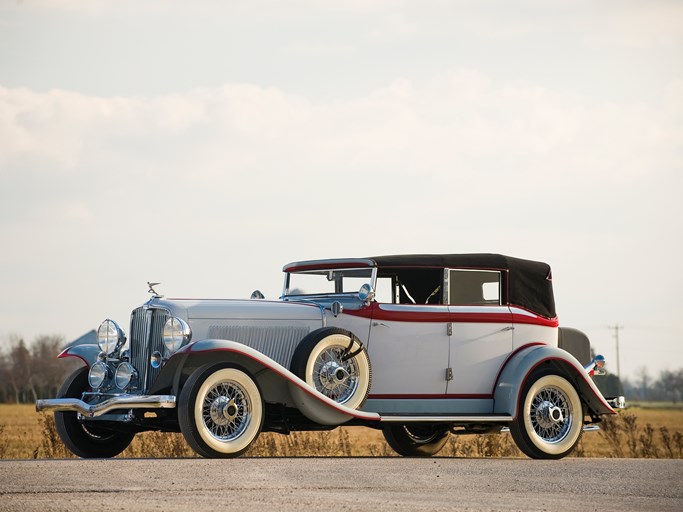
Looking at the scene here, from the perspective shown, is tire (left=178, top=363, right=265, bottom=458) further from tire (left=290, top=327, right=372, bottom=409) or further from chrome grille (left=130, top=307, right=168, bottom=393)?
chrome grille (left=130, top=307, right=168, bottom=393)

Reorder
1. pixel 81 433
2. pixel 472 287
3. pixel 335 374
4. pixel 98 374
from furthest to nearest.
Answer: pixel 472 287 < pixel 81 433 < pixel 98 374 < pixel 335 374

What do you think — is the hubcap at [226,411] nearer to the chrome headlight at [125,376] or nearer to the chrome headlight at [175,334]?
the chrome headlight at [175,334]

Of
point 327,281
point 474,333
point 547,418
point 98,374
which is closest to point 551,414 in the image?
point 547,418

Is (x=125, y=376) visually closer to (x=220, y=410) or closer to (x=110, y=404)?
(x=110, y=404)

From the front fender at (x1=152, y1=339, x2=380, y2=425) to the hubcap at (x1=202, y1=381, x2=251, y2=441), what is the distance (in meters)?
0.29

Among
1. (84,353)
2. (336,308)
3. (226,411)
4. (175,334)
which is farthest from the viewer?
(84,353)

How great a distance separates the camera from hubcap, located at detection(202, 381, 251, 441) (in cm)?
1275

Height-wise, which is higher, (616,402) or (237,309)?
(237,309)

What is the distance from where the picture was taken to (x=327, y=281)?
15.4m

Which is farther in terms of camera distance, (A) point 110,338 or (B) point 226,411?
(A) point 110,338

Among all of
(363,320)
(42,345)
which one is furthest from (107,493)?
(42,345)

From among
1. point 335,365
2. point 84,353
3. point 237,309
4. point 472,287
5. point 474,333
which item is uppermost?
point 472,287

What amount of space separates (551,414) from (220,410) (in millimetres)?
4397

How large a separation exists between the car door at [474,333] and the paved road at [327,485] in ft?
6.17
